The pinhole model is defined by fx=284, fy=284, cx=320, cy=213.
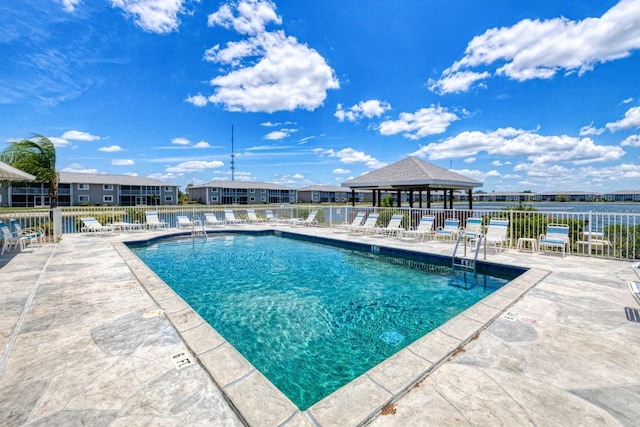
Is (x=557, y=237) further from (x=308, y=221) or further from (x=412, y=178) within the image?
(x=308, y=221)

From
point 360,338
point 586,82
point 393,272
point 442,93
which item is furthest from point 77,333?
point 586,82

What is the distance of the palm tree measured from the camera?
14.4 m

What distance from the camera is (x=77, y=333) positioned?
3.17 metres

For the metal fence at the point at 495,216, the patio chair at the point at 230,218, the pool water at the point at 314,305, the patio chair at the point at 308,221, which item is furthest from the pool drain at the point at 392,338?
the patio chair at the point at 230,218

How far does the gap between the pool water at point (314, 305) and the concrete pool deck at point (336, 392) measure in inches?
26.1

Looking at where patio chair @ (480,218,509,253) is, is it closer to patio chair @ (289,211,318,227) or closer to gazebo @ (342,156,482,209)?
gazebo @ (342,156,482,209)

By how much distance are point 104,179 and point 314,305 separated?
50.9m

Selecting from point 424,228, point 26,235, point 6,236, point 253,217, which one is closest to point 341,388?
point 424,228

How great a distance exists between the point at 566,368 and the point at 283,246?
344 inches

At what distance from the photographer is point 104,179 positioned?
43.3 meters

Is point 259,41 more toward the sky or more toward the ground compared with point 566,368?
more toward the sky

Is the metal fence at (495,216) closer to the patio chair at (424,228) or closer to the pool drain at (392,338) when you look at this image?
the patio chair at (424,228)

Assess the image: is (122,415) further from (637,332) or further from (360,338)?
(637,332)

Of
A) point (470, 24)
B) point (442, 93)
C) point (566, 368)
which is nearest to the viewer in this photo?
point (566, 368)
